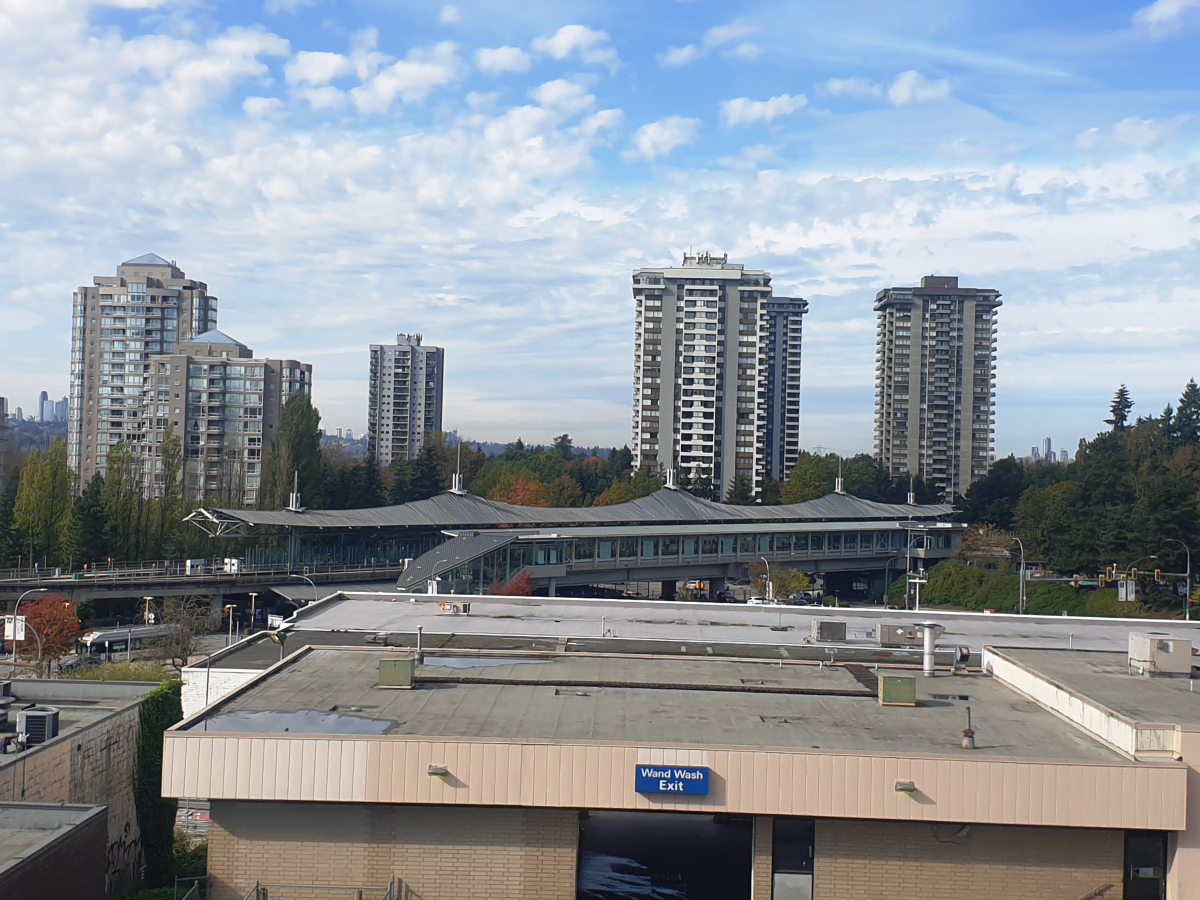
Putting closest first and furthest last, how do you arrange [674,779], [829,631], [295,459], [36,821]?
[674,779] → [36,821] → [829,631] → [295,459]

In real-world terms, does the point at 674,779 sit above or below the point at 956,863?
above

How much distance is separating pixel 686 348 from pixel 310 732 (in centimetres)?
11326

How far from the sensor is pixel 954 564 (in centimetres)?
7150

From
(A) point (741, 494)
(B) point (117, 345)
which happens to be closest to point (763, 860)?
(A) point (741, 494)

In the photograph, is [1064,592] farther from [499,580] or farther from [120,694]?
[120,694]

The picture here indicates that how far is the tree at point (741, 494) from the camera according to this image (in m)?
112

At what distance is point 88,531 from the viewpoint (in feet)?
198

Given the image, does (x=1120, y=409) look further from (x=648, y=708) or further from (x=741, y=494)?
(x=648, y=708)

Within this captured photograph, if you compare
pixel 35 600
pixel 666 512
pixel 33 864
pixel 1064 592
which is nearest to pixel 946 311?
pixel 666 512

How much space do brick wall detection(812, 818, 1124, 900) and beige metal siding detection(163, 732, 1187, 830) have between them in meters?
0.41

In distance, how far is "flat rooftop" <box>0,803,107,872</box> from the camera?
1384 cm

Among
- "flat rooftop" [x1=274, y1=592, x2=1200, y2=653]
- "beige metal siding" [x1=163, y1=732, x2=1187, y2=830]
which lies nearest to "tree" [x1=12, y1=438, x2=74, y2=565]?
"flat rooftop" [x1=274, y1=592, x2=1200, y2=653]

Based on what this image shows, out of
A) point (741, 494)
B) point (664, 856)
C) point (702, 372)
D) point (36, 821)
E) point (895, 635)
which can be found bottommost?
point (664, 856)

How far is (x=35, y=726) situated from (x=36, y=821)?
212 inches
